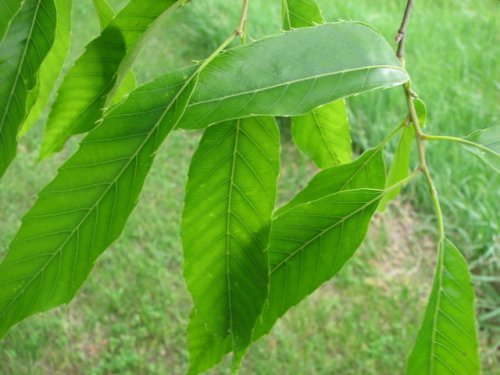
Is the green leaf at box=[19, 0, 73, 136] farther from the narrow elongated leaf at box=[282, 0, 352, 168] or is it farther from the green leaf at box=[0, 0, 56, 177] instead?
the narrow elongated leaf at box=[282, 0, 352, 168]

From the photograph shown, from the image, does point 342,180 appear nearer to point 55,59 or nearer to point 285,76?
point 285,76

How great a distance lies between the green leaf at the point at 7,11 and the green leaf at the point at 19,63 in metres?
Answer: 0.02

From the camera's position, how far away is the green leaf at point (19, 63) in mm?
601

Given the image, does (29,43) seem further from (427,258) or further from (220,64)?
(427,258)

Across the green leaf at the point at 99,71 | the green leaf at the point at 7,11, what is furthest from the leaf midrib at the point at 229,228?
the green leaf at the point at 7,11

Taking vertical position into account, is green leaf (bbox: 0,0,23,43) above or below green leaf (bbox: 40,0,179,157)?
above

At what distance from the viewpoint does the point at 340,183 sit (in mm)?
630

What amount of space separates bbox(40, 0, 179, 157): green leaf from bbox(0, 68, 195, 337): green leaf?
4.0 inches

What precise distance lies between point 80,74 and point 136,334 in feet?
5.73

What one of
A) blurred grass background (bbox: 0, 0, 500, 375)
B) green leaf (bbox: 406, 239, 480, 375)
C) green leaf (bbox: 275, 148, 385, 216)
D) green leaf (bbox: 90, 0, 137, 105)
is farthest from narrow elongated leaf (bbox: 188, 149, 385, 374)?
blurred grass background (bbox: 0, 0, 500, 375)

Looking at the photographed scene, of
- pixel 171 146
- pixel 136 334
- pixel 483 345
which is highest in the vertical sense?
pixel 171 146

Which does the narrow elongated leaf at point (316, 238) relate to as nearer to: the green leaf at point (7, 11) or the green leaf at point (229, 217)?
the green leaf at point (229, 217)

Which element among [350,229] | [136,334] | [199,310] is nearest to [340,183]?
[350,229]

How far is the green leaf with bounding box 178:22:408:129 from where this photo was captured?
1.64 feet
